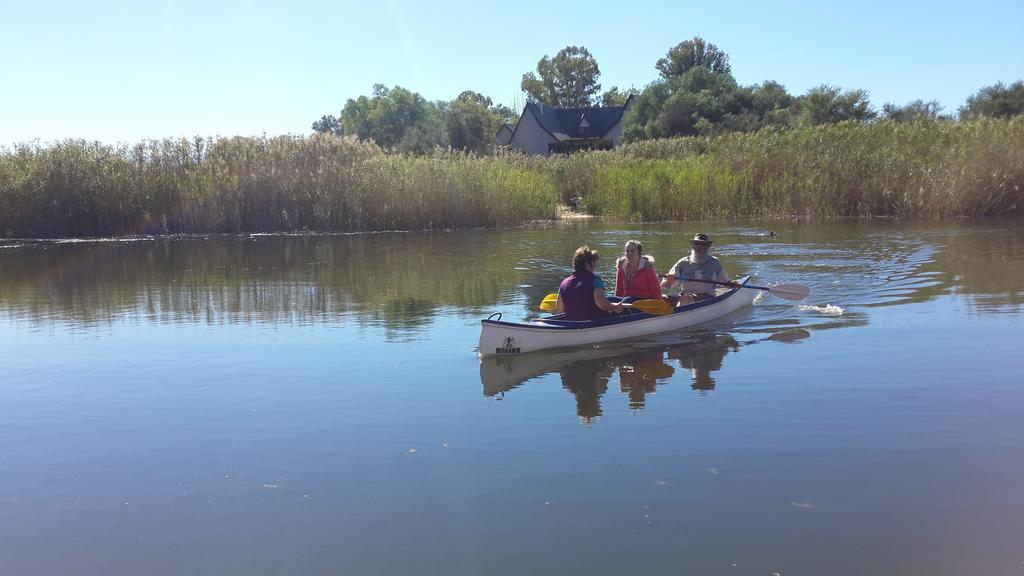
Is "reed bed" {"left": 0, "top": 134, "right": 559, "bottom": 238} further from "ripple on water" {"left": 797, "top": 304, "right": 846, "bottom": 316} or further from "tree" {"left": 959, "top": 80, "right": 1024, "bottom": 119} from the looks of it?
"tree" {"left": 959, "top": 80, "right": 1024, "bottom": 119}

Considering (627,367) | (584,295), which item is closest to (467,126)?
(584,295)

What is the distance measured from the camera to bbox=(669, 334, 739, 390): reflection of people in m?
8.97

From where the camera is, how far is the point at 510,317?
1262cm

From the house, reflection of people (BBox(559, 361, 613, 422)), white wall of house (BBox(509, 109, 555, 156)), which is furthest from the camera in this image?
white wall of house (BBox(509, 109, 555, 156))

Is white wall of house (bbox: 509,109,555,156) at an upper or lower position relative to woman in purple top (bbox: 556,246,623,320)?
upper

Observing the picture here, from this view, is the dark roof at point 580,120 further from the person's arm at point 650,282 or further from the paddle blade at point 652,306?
the paddle blade at point 652,306

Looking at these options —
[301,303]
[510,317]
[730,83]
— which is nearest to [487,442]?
[510,317]

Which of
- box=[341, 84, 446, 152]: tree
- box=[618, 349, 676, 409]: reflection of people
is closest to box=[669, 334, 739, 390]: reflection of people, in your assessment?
box=[618, 349, 676, 409]: reflection of people

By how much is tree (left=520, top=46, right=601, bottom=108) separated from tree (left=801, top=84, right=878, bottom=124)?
1909 inches

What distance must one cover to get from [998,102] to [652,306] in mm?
50159

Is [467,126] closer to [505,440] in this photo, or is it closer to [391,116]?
[391,116]

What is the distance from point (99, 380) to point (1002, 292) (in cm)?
1228

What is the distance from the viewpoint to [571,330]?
10.2m

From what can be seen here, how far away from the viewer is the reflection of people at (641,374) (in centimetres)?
851
